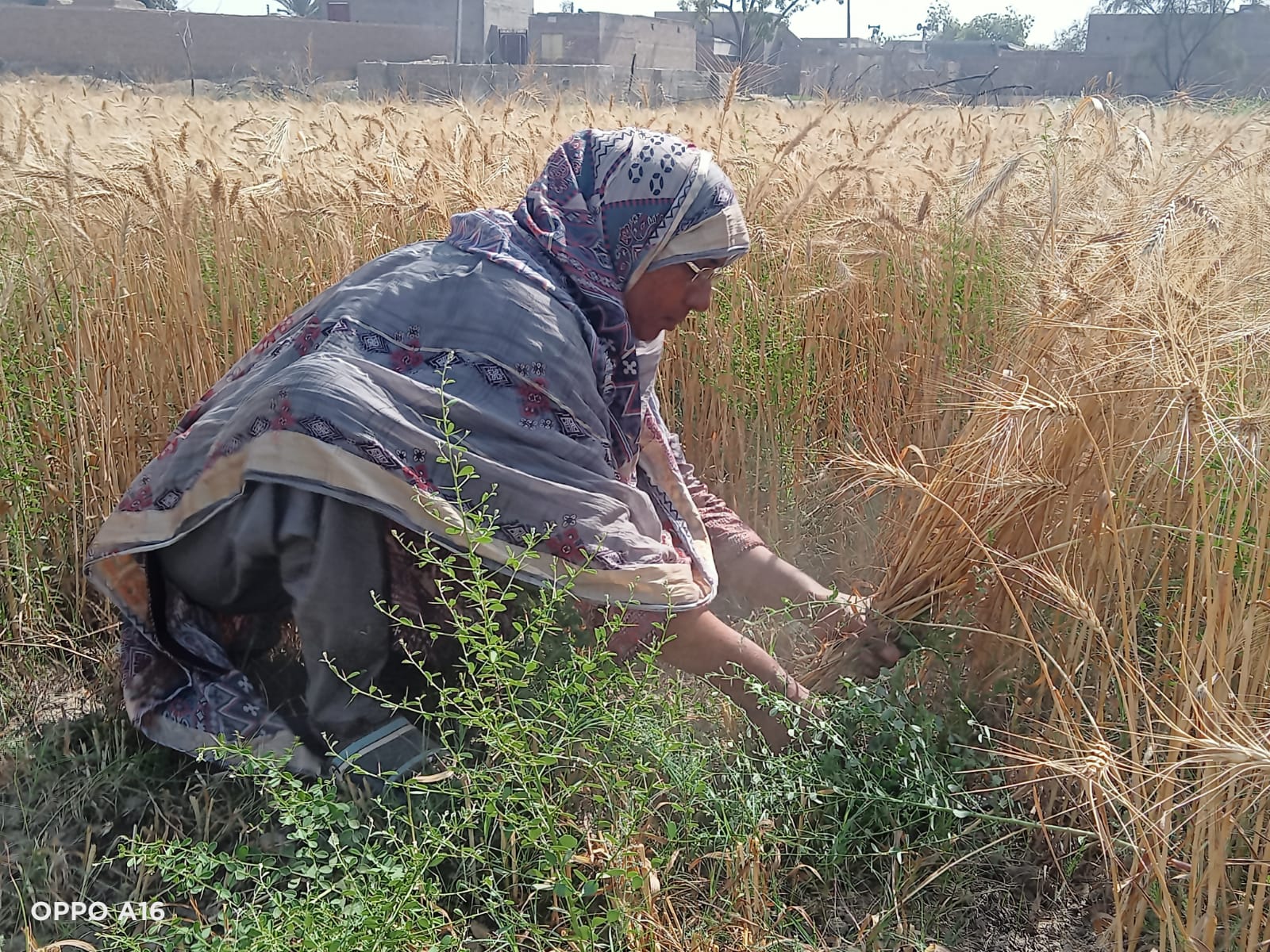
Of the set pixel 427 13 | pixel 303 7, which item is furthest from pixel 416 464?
pixel 303 7

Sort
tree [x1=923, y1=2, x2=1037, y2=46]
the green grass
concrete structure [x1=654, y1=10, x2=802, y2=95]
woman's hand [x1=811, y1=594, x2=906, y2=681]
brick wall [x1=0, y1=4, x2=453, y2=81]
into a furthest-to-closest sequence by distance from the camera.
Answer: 1. tree [x1=923, y1=2, x2=1037, y2=46]
2. concrete structure [x1=654, y1=10, x2=802, y2=95]
3. brick wall [x1=0, y1=4, x2=453, y2=81]
4. woman's hand [x1=811, y1=594, x2=906, y2=681]
5. the green grass

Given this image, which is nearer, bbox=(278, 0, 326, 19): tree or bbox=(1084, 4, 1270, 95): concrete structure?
bbox=(1084, 4, 1270, 95): concrete structure

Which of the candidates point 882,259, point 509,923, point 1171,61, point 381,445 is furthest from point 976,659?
point 1171,61

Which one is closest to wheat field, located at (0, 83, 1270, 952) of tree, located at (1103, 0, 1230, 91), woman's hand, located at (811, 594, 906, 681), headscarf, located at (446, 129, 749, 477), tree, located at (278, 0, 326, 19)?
woman's hand, located at (811, 594, 906, 681)

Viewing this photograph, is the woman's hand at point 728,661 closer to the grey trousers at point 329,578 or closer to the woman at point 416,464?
the woman at point 416,464

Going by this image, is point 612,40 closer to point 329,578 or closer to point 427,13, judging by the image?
point 427,13

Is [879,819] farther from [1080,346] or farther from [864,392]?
[864,392]

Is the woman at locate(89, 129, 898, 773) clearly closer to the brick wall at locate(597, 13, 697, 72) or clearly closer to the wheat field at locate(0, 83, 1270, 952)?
the wheat field at locate(0, 83, 1270, 952)

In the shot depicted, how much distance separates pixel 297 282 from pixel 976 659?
2.05 meters

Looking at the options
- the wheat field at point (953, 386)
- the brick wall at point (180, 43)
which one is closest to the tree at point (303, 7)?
the brick wall at point (180, 43)

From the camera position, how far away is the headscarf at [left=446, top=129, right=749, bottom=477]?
195 centimetres

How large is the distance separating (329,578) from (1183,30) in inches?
1402

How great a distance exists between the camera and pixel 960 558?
6.08 ft

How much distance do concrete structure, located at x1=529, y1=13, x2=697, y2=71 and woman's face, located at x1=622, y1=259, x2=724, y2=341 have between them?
2505 centimetres
